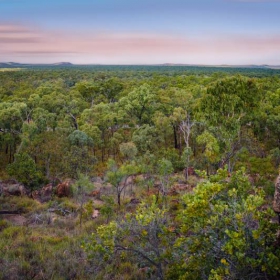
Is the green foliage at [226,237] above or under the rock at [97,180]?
above

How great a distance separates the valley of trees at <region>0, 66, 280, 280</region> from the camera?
6957mm

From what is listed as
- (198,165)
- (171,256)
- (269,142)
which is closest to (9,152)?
(198,165)

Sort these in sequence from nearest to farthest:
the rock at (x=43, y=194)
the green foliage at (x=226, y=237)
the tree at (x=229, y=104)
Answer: the green foliage at (x=226, y=237) < the tree at (x=229, y=104) < the rock at (x=43, y=194)

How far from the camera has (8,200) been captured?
22234 millimetres

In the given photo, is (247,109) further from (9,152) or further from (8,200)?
(9,152)

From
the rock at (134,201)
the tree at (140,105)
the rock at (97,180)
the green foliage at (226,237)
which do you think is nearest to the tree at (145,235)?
the green foliage at (226,237)

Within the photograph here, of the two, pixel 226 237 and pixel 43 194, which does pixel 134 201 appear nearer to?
pixel 43 194

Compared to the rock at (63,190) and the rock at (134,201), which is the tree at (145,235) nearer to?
the rock at (134,201)

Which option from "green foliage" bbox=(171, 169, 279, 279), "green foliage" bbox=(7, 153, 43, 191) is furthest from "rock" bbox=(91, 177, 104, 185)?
"green foliage" bbox=(171, 169, 279, 279)

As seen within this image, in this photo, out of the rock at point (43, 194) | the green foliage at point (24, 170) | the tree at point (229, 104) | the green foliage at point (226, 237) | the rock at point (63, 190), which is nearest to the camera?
the green foliage at point (226, 237)

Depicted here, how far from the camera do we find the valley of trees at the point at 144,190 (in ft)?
22.8

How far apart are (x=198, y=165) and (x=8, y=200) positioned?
15.8 m

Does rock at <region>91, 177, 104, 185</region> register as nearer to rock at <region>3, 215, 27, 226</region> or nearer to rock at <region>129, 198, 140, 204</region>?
rock at <region>129, 198, 140, 204</region>

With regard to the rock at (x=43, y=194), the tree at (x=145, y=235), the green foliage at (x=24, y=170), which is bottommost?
the rock at (x=43, y=194)
